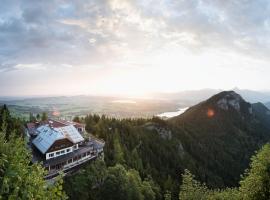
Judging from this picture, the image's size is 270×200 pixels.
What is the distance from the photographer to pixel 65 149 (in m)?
68.6

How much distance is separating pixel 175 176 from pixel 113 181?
68089 millimetres

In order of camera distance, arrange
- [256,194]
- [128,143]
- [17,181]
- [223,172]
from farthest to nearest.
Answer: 1. [223,172]
2. [128,143]
3. [256,194]
4. [17,181]

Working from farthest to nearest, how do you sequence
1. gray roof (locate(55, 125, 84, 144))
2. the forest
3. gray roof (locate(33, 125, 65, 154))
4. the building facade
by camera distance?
gray roof (locate(55, 125, 84, 144)) < gray roof (locate(33, 125, 65, 154)) < the building facade < the forest

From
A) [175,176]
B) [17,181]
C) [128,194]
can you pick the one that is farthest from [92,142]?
[17,181]

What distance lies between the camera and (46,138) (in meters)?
69.5

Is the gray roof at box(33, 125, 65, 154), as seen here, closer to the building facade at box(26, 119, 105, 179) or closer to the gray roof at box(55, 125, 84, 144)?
the building facade at box(26, 119, 105, 179)

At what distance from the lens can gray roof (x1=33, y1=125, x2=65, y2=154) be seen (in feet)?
215

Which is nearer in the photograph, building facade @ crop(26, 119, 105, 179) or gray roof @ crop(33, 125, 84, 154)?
building facade @ crop(26, 119, 105, 179)

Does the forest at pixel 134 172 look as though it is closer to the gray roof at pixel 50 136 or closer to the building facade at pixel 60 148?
the building facade at pixel 60 148

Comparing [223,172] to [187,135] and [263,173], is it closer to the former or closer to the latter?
[187,135]

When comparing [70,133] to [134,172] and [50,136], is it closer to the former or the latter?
[50,136]

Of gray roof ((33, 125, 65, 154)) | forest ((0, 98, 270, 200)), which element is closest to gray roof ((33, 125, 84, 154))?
gray roof ((33, 125, 65, 154))

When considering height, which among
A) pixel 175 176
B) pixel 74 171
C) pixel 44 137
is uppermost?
pixel 44 137

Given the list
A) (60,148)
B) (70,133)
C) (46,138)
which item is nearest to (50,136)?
(46,138)
